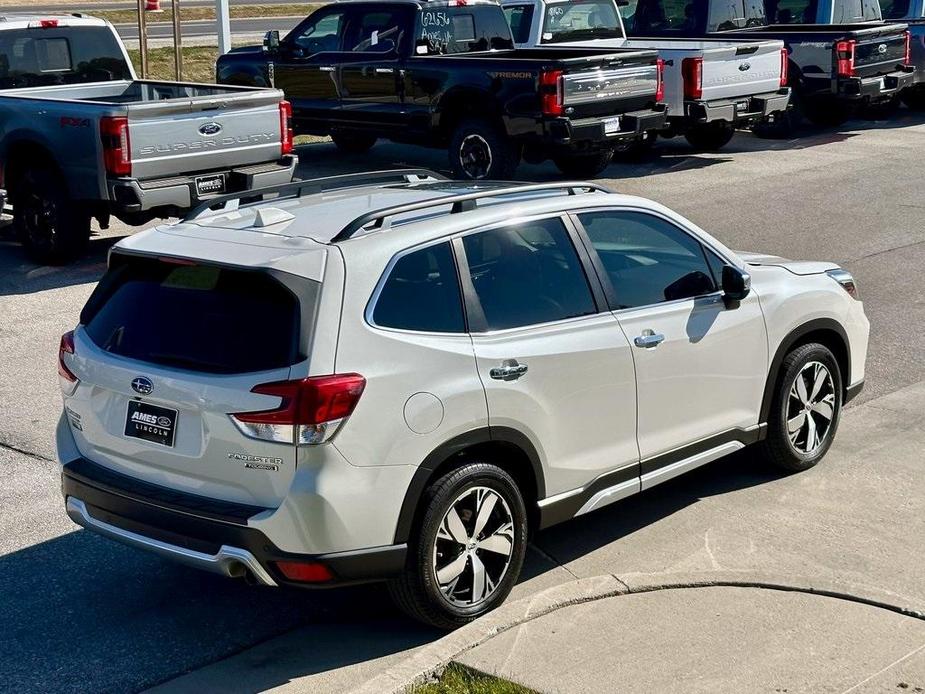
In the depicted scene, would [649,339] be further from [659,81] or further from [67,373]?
[659,81]

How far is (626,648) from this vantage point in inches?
202

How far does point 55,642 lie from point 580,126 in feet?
35.1

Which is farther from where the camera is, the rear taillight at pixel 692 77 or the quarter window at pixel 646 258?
the rear taillight at pixel 692 77

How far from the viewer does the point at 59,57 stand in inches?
549

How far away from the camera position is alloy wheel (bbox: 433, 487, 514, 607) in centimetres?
529

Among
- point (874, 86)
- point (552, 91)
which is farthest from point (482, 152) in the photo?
point (874, 86)

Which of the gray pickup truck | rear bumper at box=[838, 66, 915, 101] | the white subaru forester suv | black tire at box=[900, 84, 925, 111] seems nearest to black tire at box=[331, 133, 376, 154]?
the gray pickup truck

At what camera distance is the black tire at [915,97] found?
73.6ft

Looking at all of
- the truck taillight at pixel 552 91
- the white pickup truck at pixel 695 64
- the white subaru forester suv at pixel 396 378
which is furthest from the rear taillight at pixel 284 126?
the white subaru forester suv at pixel 396 378

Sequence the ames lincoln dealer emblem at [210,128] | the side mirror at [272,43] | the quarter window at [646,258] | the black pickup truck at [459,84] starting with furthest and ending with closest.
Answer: the side mirror at [272,43] < the black pickup truck at [459,84] < the ames lincoln dealer emblem at [210,128] < the quarter window at [646,258]

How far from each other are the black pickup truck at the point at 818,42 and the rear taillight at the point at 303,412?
15.9 m

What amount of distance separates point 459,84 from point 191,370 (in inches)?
441

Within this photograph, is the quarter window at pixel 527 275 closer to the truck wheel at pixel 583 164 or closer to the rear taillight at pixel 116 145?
the rear taillight at pixel 116 145

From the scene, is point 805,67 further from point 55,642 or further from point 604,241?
point 55,642
